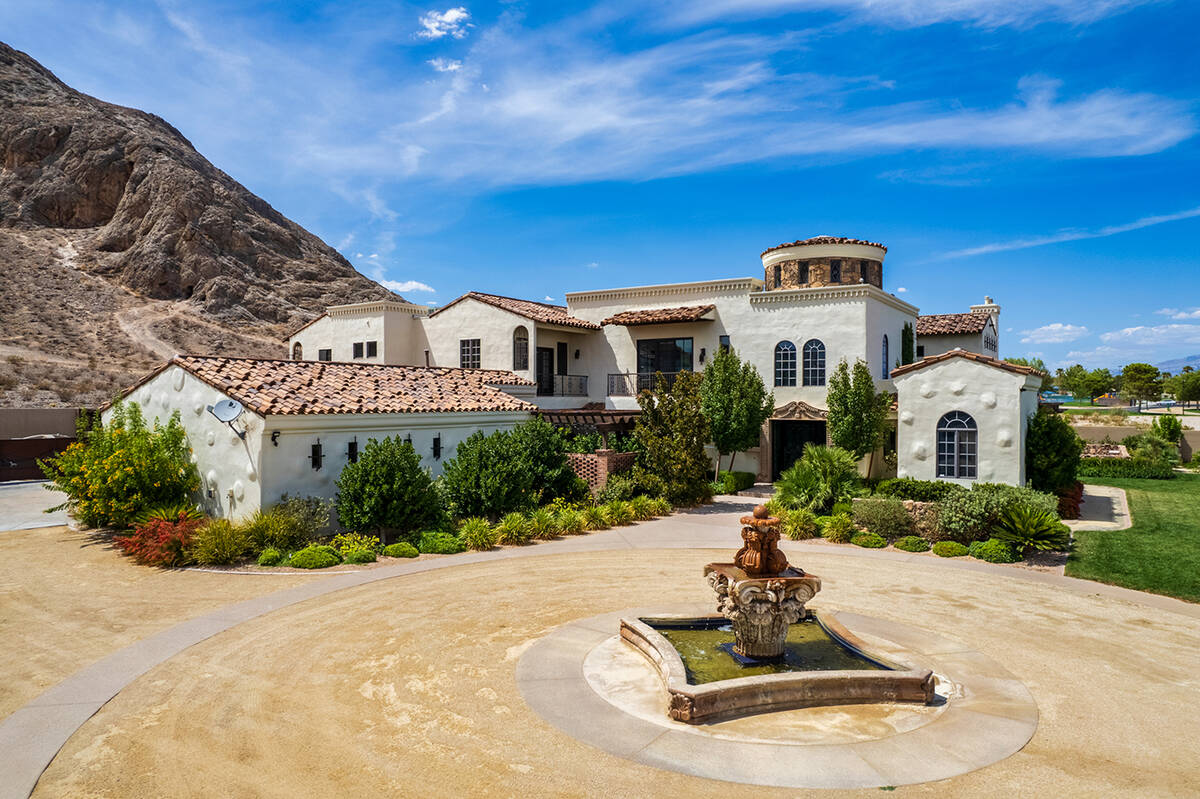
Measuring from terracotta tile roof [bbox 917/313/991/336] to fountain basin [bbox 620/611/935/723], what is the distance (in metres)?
33.6

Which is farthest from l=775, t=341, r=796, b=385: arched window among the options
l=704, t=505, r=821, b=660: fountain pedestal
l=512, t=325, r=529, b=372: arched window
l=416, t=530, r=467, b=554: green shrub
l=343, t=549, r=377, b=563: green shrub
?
l=704, t=505, r=821, b=660: fountain pedestal

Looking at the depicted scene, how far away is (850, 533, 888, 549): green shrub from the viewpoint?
59.6ft

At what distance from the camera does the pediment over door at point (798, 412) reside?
28.4 meters

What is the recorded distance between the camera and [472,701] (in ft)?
28.2

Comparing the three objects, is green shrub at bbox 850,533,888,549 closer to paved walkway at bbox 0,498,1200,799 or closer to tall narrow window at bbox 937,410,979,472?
paved walkway at bbox 0,498,1200,799

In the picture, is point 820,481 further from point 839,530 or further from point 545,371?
point 545,371

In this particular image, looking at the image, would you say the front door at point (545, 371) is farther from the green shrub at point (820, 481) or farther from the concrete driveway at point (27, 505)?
the concrete driveway at point (27, 505)

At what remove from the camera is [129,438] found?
60.2ft

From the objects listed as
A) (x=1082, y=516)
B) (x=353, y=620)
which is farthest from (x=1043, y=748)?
(x=1082, y=516)

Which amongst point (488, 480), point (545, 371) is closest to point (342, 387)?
point (488, 480)

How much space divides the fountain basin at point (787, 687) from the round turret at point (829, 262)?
24.4m

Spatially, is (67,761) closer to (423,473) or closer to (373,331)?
(423,473)

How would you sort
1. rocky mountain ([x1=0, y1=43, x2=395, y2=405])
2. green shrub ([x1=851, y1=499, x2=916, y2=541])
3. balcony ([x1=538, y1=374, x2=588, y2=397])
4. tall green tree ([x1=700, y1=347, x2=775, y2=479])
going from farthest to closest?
1. rocky mountain ([x1=0, y1=43, x2=395, y2=405])
2. balcony ([x1=538, y1=374, x2=588, y2=397])
3. tall green tree ([x1=700, y1=347, x2=775, y2=479])
4. green shrub ([x1=851, y1=499, x2=916, y2=541])

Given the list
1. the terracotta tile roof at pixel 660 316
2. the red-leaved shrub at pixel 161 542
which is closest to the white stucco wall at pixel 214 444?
the red-leaved shrub at pixel 161 542
